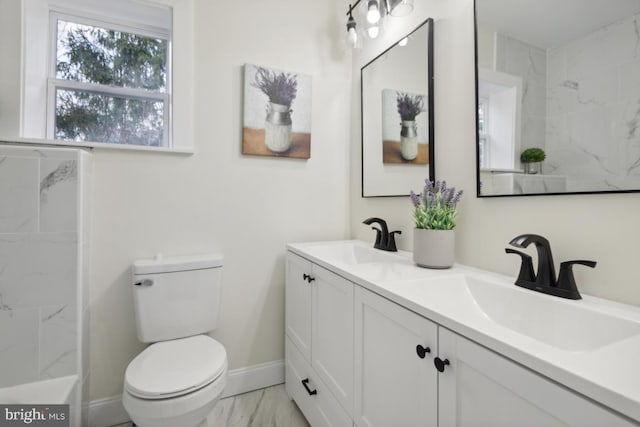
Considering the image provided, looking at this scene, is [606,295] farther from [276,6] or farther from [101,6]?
[101,6]

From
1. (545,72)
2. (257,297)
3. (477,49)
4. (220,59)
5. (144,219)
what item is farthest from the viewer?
(257,297)

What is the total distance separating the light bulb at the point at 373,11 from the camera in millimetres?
1575

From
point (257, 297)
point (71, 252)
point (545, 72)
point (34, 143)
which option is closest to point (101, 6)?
point (34, 143)

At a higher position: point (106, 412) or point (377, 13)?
point (377, 13)

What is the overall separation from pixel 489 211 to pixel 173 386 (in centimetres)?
139

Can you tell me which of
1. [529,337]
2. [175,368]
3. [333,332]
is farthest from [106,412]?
[529,337]

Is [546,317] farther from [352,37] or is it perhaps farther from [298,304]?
[352,37]

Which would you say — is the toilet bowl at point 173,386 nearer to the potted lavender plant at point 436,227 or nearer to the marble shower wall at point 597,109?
the potted lavender plant at point 436,227

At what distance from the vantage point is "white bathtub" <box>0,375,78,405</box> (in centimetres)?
119

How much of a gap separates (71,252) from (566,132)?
1.94 meters

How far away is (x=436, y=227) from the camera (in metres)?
1.22

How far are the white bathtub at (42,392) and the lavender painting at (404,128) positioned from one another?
73.3 inches

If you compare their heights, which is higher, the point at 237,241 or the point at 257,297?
the point at 237,241

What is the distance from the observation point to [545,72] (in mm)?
966
